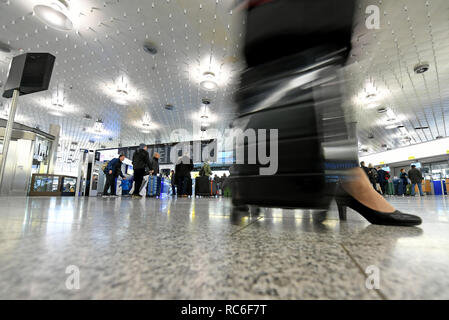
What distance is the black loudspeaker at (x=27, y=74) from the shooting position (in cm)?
236

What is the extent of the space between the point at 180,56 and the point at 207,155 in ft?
29.1

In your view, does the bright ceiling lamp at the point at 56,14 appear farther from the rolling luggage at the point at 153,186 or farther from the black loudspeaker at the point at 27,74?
the rolling luggage at the point at 153,186

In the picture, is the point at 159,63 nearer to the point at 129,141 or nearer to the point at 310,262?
the point at 310,262

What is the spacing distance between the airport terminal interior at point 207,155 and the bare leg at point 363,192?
15 mm

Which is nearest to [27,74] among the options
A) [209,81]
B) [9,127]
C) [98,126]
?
[9,127]

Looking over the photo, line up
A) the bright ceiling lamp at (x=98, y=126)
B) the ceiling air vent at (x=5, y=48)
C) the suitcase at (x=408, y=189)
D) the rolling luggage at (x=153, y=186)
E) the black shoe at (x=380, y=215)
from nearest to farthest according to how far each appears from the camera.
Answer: the black shoe at (x=380, y=215) < the ceiling air vent at (x=5, y=48) < the rolling luggage at (x=153, y=186) < the bright ceiling lamp at (x=98, y=126) < the suitcase at (x=408, y=189)

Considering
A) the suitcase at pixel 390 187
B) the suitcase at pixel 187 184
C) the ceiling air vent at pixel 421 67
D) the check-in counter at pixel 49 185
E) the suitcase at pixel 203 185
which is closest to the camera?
the ceiling air vent at pixel 421 67

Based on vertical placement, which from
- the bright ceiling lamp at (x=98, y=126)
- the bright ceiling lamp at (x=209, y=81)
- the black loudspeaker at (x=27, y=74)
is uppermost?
the bright ceiling lamp at (x=209, y=81)

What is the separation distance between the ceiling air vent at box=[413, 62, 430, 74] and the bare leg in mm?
7126

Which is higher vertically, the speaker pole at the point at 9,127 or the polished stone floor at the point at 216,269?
the speaker pole at the point at 9,127

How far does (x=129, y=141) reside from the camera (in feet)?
43.2

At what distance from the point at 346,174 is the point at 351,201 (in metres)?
0.10

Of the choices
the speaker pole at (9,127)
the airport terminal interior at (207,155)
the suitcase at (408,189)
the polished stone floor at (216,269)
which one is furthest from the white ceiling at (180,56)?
the suitcase at (408,189)

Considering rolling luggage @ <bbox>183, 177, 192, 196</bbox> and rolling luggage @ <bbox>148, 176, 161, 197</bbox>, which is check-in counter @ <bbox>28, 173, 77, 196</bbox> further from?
rolling luggage @ <bbox>183, 177, 192, 196</bbox>
